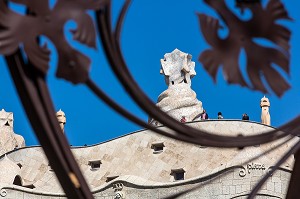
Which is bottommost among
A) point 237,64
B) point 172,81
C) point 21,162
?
point 237,64

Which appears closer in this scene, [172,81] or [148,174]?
[148,174]

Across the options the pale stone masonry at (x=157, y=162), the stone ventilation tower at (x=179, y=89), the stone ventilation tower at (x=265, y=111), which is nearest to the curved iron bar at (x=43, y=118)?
the pale stone masonry at (x=157, y=162)

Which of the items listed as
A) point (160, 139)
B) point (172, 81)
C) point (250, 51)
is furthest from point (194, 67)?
point (250, 51)

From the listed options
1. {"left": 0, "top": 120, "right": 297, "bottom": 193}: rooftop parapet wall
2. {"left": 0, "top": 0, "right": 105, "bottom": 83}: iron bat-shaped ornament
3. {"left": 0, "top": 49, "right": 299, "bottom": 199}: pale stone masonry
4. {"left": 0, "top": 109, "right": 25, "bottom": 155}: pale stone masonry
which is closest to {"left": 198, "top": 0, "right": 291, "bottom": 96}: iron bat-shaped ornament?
{"left": 0, "top": 0, "right": 105, "bottom": 83}: iron bat-shaped ornament

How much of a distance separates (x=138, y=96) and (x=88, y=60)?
211mm

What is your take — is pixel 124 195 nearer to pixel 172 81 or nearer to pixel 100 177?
pixel 100 177

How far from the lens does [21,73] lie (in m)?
3.49

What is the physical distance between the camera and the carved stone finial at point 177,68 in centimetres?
3422

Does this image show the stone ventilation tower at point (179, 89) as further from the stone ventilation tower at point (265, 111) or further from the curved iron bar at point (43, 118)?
the curved iron bar at point (43, 118)

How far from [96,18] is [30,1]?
0.22 metres

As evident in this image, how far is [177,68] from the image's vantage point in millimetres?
34594

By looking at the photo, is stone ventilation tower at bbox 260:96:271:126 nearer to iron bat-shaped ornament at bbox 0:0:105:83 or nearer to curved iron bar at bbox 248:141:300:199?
curved iron bar at bbox 248:141:300:199

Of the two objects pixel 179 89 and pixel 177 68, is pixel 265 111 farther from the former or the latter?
pixel 177 68

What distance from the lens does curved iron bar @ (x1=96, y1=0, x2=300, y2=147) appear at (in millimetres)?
3605
